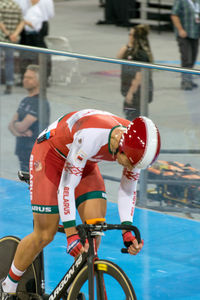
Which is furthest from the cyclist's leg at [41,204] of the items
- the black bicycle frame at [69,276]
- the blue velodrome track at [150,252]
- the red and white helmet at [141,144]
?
the blue velodrome track at [150,252]

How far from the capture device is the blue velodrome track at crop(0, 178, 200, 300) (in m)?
5.38

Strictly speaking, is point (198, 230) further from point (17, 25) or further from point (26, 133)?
point (17, 25)

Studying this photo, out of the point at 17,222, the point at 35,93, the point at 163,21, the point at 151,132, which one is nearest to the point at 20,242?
the point at 151,132

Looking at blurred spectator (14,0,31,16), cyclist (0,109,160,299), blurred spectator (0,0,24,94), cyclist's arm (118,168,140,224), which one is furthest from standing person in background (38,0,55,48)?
cyclist's arm (118,168,140,224)

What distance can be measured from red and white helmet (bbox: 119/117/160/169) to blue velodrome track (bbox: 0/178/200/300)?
5.12 ft

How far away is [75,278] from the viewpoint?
4227 millimetres

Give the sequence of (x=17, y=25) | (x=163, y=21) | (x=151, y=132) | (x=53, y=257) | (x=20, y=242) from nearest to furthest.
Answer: (x=151, y=132) < (x=20, y=242) < (x=53, y=257) < (x=17, y=25) < (x=163, y=21)

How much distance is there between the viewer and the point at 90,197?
14.8 feet

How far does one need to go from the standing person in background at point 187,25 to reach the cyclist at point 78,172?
6.39 meters

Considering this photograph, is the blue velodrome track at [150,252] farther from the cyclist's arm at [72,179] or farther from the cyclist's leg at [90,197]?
the cyclist's arm at [72,179]

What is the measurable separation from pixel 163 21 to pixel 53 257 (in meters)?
13.6

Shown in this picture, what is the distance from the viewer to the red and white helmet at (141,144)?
3.97 meters

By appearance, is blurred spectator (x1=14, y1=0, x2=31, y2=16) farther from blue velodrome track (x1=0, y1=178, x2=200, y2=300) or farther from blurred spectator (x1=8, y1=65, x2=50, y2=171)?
blue velodrome track (x1=0, y1=178, x2=200, y2=300)

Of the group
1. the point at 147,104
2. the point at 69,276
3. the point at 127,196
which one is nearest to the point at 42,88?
the point at 147,104
